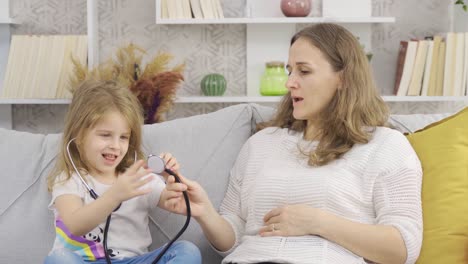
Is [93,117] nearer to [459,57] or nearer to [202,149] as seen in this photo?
[202,149]

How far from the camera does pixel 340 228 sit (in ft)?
5.54

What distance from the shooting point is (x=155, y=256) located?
1783mm

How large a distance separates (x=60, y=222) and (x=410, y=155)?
0.87 m

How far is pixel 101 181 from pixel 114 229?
0.42 feet

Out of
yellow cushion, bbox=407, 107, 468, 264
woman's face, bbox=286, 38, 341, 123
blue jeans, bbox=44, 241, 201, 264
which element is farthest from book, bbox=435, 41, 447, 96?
blue jeans, bbox=44, 241, 201, 264

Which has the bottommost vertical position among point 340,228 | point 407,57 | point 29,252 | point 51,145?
point 29,252

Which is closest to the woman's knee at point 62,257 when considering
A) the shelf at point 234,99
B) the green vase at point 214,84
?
the shelf at point 234,99

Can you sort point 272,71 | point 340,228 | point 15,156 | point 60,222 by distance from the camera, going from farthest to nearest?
1. point 272,71
2. point 15,156
3. point 60,222
4. point 340,228

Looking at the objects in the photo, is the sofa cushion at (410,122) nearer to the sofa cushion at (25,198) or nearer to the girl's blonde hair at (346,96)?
the girl's blonde hair at (346,96)

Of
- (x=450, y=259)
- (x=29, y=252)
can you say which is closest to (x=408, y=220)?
(x=450, y=259)

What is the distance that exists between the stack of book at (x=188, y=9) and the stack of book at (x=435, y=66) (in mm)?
906

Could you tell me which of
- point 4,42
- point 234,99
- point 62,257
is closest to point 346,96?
point 62,257

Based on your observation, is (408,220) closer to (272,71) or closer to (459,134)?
(459,134)

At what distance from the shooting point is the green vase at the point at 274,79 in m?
3.42
